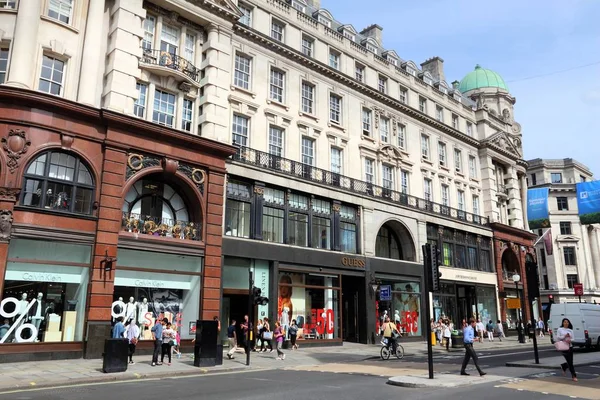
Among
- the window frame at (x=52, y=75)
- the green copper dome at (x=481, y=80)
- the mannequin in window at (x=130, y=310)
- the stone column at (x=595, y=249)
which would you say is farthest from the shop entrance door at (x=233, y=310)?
the stone column at (x=595, y=249)

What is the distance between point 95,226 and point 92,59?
720cm

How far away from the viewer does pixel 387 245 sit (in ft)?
110

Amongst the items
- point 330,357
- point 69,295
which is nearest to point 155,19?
point 69,295

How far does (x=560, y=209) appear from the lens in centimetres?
7019

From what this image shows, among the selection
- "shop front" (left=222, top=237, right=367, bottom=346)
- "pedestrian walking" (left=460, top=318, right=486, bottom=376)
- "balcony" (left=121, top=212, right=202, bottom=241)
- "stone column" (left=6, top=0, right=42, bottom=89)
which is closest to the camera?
"pedestrian walking" (left=460, top=318, right=486, bottom=376)

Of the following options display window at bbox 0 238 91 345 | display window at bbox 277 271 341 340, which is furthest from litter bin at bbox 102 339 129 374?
display window at bbox 277 271 341 340

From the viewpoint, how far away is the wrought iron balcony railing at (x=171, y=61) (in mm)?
22297

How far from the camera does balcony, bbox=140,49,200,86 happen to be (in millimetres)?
22016

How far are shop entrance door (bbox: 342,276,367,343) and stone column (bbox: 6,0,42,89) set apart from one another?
20.3m

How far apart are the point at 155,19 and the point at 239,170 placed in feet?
27.2

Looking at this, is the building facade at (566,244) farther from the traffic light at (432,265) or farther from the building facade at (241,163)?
the traffic light at (432,265)

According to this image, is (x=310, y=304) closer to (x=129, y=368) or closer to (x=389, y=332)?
(x=389, y=332)

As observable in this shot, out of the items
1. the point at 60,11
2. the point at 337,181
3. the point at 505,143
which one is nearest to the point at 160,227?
the point at 60,11

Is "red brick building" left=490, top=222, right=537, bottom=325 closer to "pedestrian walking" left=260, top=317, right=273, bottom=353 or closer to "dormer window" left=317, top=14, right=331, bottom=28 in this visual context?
"dormer window" left=317, top=14, right=331, bottom=28
